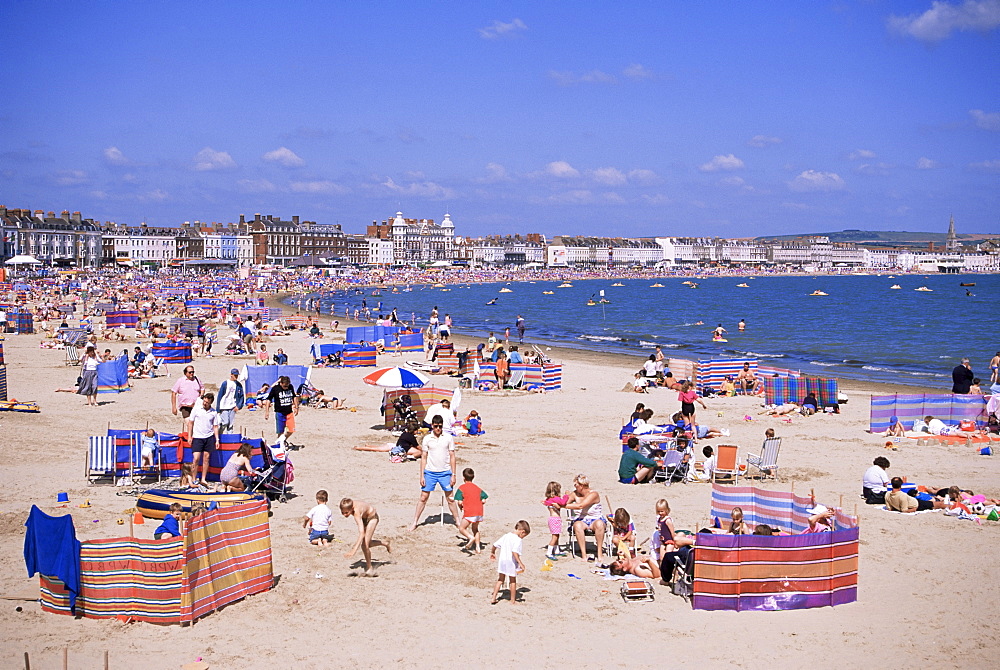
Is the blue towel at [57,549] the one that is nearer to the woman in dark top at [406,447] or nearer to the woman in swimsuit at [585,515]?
the woman in swimsuit at [585,515]

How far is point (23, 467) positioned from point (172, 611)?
5760 millimetres

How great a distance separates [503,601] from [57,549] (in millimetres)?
A: 3554

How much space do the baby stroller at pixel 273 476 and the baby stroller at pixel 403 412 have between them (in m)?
3.96

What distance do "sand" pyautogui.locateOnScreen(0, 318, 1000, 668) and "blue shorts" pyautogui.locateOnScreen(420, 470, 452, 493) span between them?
0.42 meters

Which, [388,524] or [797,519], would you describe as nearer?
[797,519]

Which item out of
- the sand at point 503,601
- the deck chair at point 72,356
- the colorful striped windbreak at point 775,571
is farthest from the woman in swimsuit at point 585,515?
the deck chair at point 72,356

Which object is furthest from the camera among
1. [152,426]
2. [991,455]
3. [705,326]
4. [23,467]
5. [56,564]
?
[705,326]

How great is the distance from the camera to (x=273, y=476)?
10586mm

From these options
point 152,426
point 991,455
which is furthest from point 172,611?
point 991,455

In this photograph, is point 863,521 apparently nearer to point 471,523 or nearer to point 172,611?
point 471,523

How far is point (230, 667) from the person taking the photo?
6.46m

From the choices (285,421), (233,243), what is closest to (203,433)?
(285,421)

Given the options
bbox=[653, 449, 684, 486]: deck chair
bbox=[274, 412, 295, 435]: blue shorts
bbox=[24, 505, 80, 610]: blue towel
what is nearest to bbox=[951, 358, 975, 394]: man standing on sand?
bbox=[653, 449, 684, 486]: deck chair

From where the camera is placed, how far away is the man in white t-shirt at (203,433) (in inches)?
430
